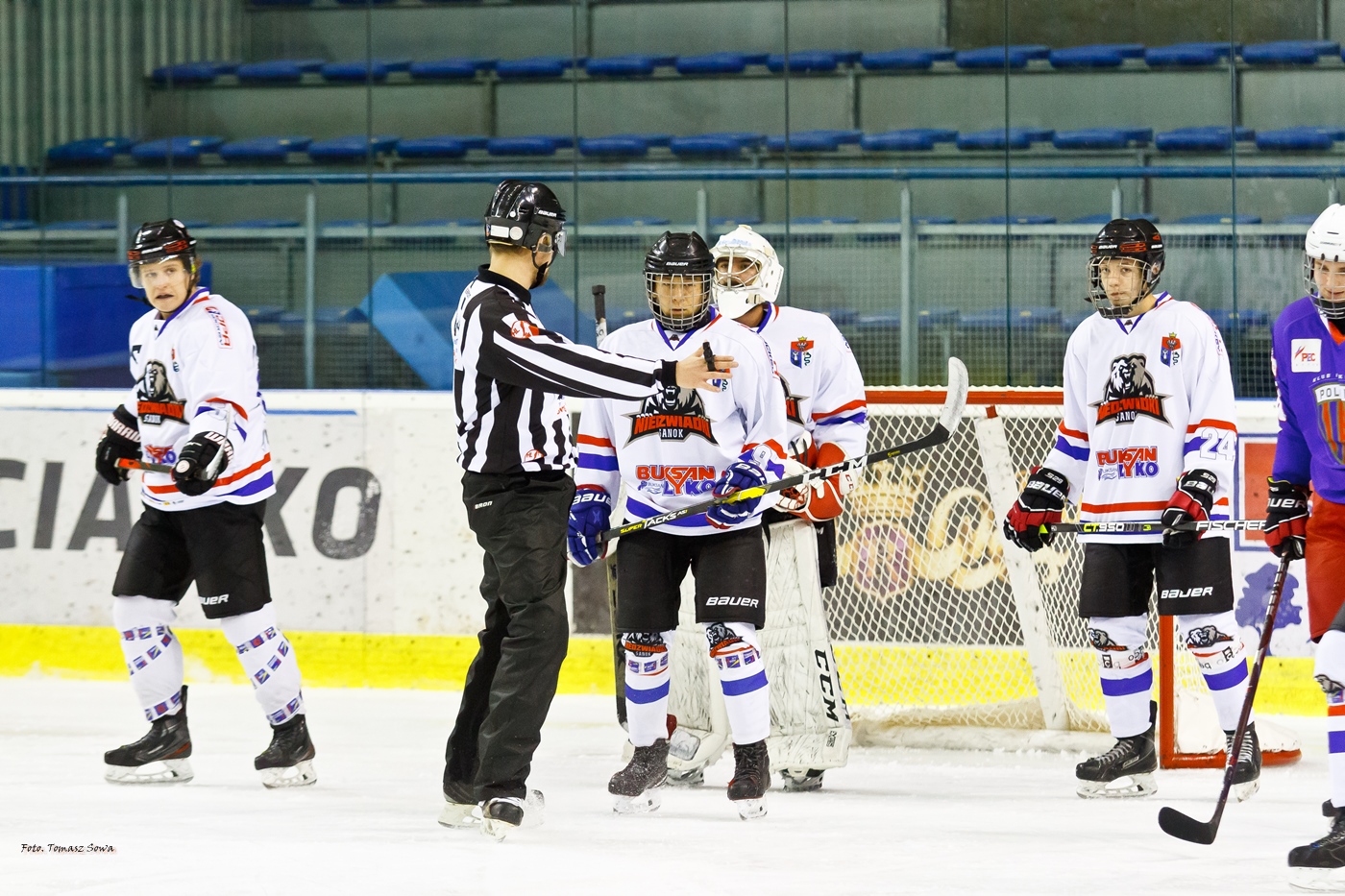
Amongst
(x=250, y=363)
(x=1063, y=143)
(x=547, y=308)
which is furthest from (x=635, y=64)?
(x=250, y=363)

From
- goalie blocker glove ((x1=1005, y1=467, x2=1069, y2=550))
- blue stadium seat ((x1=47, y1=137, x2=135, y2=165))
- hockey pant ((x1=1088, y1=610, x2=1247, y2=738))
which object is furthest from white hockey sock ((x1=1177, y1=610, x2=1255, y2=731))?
blue stadium seat ((x1=47, y1=137, x2=135, y2=165))

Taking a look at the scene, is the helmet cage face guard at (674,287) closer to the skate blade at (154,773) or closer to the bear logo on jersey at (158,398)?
the bear logo on jersey at (158,398)

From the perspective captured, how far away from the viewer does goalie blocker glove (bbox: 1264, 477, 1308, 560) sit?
336 centimetres

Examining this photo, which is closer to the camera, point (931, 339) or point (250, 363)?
point (250, 363)

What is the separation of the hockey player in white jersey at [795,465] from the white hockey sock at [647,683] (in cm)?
35

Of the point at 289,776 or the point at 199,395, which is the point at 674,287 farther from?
the point at 289,776

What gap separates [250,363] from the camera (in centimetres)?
407

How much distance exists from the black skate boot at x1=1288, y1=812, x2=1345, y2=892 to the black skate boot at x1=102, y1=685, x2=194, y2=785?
2467 mm

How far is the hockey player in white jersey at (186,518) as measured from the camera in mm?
3980

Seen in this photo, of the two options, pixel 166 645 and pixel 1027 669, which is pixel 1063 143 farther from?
pixel 166 645

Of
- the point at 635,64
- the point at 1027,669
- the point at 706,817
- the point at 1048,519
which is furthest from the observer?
the point at 635,64

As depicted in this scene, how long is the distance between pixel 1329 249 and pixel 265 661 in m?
2.45

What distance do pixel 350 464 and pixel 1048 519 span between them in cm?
237

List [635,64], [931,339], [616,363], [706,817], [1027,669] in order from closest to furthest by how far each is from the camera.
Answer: [616,363] → [706,817] → [1027,669] → [931,339] → [635,64]
